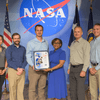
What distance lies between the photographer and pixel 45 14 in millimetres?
4445

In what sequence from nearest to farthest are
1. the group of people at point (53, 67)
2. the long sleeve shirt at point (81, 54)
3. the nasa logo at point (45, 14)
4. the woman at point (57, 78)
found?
the long sleeve shirt at point (81, 54), the group of people at point (53, 67), the woman at point (57, 78), the nasa logo at point (45, 14)

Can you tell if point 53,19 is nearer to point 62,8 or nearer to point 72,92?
point 62,8

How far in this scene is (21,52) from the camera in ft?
7.80

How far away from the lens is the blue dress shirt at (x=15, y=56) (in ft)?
7.55

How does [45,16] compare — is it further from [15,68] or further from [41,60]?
[15,68]

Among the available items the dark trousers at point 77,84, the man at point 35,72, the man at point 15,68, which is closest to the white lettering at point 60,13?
the man at point 35,72

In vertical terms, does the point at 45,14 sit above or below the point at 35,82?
above

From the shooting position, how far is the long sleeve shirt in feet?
7.02

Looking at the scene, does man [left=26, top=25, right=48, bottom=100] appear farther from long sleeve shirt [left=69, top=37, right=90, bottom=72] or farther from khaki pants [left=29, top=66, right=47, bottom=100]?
long sleeve shirt [left=69, top=37, right=90, bottom=72]

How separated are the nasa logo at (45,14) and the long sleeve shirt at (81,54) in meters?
2.32

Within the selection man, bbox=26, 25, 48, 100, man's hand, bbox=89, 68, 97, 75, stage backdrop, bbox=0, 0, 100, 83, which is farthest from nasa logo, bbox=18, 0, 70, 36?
man's hand, bbox=89, 68, 97, 75

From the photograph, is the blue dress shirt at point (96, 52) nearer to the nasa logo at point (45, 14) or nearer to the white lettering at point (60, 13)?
the nasa logo at point (45, 14)

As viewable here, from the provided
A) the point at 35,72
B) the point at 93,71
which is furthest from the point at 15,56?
the point at 93,71

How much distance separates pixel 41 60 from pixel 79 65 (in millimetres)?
754
